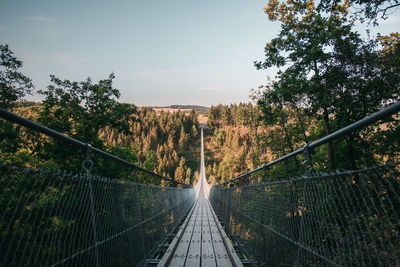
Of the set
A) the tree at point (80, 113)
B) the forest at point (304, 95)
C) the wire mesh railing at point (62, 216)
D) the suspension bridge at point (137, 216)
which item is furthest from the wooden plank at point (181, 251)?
the tree at point (80, 113)

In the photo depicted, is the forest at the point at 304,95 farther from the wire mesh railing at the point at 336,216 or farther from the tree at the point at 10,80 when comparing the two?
the wire mesh railing at the point at 336,216

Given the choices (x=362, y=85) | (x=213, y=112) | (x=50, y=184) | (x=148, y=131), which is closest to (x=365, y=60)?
(x=362, y=85)

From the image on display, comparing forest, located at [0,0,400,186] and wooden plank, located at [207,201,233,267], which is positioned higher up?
forest, located at [0,0,400,186]

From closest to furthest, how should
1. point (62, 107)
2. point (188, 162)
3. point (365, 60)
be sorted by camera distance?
1. point (365, 60)
2. point (62, 107)
3. point (188, 162)

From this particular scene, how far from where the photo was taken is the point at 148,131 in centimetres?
10438

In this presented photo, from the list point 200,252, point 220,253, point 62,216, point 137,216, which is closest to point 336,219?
point 62,216

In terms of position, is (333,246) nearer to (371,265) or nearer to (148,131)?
(371,265)

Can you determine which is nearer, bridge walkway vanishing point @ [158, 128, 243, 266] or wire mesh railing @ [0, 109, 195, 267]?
wire mesh railing @ [0, 109, 195, 267]

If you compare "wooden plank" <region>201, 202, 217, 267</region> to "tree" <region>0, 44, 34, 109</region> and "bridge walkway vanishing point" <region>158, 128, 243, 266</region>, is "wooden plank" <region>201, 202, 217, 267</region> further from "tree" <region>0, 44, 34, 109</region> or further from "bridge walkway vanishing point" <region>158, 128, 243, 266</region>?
"tree" <region>0, 44, 34, 109</region>

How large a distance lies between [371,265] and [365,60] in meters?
10.5

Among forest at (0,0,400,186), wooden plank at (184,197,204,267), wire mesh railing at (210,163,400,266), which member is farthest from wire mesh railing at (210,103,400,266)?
forest at (0,0,400,186)

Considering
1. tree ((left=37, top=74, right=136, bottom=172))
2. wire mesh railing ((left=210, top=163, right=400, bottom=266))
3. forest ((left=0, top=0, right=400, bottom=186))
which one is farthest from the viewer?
tree ((left=37, top=74, right=136, bottom=172))

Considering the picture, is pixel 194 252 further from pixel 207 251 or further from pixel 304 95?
pixel 304 95

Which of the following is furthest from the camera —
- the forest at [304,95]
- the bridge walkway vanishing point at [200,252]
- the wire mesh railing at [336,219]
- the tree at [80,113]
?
the tree at [80,113]
